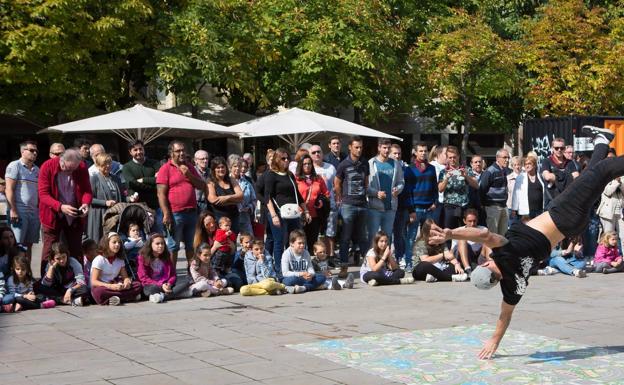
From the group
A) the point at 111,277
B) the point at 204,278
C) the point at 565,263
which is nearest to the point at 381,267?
the point at 204,278

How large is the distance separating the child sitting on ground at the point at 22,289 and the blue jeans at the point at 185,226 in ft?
7.23

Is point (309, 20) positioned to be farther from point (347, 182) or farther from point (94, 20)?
point (347, 182)

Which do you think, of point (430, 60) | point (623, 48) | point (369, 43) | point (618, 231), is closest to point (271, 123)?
point (618, 231)

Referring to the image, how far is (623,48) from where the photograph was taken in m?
33.2

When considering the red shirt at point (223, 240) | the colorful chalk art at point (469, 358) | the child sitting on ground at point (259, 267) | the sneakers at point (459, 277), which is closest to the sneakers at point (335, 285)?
the child sitting on ground at point (259, 267)

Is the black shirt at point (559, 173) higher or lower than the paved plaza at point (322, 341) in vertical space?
higher

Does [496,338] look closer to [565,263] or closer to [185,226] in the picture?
[185,226]

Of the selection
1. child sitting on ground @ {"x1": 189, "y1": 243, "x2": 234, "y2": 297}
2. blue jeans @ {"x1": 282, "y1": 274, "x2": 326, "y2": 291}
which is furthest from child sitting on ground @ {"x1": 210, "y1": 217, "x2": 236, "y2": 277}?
blue jeans @ {"x1": 282, "y1": 274, "x2": 326, "y2": 291}

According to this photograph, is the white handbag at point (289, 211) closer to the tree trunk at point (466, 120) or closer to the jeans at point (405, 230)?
the jeans at point (405, 230)

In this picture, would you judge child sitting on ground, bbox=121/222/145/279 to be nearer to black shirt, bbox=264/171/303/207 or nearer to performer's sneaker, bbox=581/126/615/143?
black shirt, bbox=264/171/303/207

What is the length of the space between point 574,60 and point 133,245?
80.8 ft

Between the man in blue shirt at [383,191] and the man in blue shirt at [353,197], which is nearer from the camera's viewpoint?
the man in blue shirt at [353,197]

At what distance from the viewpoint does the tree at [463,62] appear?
107ft

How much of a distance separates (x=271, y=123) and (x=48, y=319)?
315 inches
